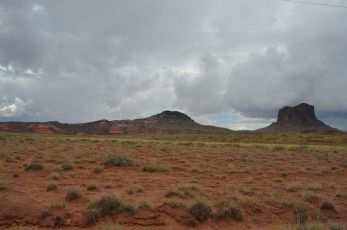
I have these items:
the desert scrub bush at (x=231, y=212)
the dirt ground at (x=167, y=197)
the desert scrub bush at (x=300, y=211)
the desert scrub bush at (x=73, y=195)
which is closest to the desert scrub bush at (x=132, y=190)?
the dirt ground at (x=167, y=197)

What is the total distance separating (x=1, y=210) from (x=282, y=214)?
9595 millimetres

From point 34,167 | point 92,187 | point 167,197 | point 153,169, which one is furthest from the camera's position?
point 153,169

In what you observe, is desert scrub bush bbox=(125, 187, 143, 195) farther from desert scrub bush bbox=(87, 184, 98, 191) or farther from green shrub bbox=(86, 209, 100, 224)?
green shrub bbox=(86, 209, 100, 224)

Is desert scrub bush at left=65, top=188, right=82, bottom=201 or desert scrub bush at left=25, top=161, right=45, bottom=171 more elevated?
desert scrub bush at left=25, top=161, right=45, bottom=171

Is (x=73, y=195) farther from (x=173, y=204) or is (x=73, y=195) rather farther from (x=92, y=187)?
(x=173, y=204)

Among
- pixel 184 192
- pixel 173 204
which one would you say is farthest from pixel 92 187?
pixel 173 204

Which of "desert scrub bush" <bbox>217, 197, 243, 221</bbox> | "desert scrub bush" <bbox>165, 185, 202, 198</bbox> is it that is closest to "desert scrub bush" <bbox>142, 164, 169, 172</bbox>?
"desert scrub bush" <bbox>165, 185, 202, 198</bbox>

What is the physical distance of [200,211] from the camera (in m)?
13.3

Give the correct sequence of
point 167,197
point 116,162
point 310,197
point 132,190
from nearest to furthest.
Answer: point 167,197 → point 132,190 → point 310,197 → point 116,162

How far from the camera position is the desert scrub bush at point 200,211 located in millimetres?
13172

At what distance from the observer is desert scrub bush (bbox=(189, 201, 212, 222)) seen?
43.2 ft

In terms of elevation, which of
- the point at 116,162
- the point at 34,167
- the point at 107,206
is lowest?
the point at 107,206

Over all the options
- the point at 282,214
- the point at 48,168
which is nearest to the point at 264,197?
the point at 282,214

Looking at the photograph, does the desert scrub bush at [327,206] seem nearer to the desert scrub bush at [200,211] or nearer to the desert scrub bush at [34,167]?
the desert scrub bush at [200,211]
